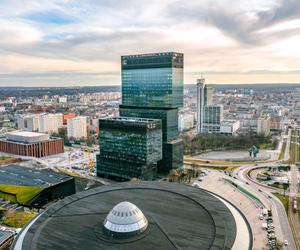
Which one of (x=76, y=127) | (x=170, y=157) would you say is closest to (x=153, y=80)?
(x=170, y=157)

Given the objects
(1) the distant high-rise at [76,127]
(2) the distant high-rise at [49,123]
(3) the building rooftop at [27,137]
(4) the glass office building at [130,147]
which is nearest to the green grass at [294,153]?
(4) the glass office building at [130,147]

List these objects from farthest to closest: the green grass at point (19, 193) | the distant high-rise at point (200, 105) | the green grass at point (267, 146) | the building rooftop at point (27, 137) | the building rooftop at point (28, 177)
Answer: the distant high-rise at point (200, 105)
the green grass at point (267, 146)
the building rooftop at point (27, 137)
the building rooftop at point (28, 177)
the green grass at point (19, 193)

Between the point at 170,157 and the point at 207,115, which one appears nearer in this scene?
the point at 170,157

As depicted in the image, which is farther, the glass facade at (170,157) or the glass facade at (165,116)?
the glass facade at (170,157)

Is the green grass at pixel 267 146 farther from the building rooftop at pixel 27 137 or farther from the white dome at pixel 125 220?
the white dome at pixel 125 220

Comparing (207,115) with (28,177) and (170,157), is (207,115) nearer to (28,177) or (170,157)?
(170,157)
